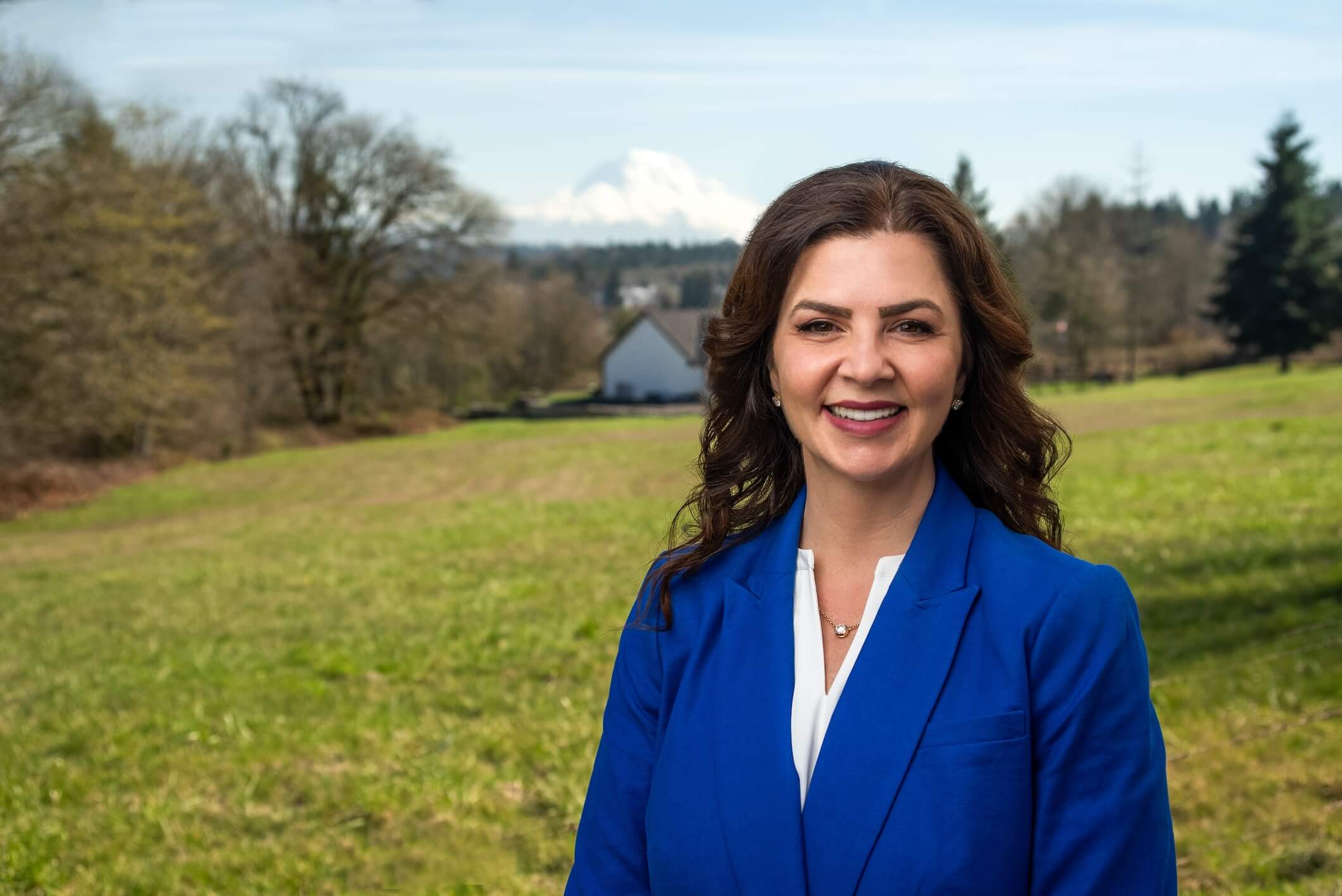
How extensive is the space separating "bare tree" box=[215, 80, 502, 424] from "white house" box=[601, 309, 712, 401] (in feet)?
79.1

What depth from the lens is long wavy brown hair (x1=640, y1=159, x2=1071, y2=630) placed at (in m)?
2.19

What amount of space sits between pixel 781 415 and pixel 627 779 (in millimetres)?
850

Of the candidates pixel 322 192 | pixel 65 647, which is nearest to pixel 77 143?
pixel 322 192

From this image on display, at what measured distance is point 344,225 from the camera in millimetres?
49188

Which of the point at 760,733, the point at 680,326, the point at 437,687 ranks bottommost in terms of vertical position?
the point at 437,687

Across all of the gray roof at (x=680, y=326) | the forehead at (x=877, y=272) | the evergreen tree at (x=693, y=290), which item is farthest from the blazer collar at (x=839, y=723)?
the evergreen tree at (x=693, y=290)

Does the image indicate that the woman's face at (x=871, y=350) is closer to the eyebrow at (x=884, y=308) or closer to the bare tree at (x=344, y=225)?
the eyebrow at (x=884, y=308)

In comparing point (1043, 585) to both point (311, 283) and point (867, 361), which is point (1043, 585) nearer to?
point (867, 361)

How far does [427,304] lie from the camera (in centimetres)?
4928

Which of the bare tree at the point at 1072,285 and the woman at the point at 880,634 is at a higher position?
the bare tree at the point at 1072,285

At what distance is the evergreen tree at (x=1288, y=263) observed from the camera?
5181cm

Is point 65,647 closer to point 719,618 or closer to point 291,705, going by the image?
point 291,705

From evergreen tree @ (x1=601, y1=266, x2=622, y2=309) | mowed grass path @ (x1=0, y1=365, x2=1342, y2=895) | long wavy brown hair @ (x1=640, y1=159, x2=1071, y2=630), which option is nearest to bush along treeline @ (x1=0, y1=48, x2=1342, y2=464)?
mowed grass path @ (x1=0, y1=365, x2=1342, y2=895)

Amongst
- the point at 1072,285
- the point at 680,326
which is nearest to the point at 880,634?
the point at 1072,285
